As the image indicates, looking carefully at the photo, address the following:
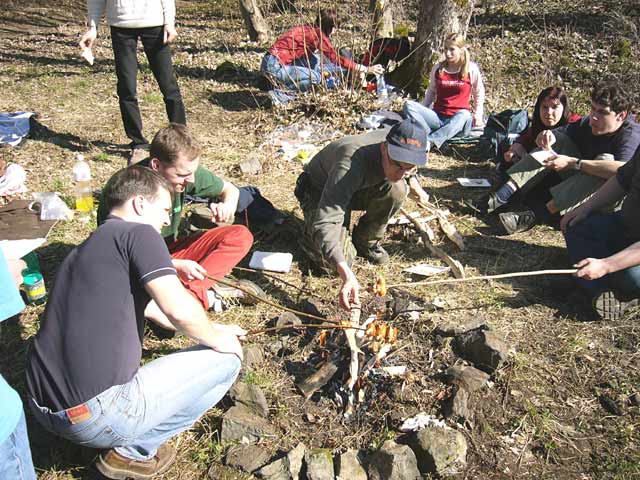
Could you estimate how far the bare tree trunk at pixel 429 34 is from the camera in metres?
7.14

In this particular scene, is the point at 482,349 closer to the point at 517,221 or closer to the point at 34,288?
the point at 517,221

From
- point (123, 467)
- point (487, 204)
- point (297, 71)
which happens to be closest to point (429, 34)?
point (297, 71)

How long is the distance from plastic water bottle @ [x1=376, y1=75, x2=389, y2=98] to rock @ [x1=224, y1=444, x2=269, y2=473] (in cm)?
559

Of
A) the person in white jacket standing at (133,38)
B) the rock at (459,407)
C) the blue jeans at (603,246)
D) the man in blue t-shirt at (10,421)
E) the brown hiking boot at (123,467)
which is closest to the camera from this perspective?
the man in blue t-shirt at (10,421)

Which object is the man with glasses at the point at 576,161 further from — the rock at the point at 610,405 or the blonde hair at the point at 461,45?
the blonde hair at the point at 461,45

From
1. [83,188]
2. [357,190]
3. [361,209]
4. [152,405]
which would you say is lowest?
[83,188]

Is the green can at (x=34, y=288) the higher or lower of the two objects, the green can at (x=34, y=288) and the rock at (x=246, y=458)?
the higher

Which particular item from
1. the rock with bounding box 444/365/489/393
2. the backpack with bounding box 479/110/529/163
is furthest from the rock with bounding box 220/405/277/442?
the backpack with bounding box 479/110/529/163

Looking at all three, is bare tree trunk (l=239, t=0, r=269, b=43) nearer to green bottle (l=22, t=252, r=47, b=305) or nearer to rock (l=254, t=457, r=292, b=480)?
green bottle (l=22, t=252, r=47, b=305)

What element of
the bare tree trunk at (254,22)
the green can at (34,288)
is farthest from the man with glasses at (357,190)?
the bare tree trunk at (254,22)

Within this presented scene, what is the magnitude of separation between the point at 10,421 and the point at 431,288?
2.84 metres

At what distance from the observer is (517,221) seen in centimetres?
453

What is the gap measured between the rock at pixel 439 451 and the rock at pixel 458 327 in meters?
0.80

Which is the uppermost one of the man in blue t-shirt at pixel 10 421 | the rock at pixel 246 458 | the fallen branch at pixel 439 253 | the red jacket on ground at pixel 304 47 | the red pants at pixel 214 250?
the red jacket on ground at pixel 304 47
